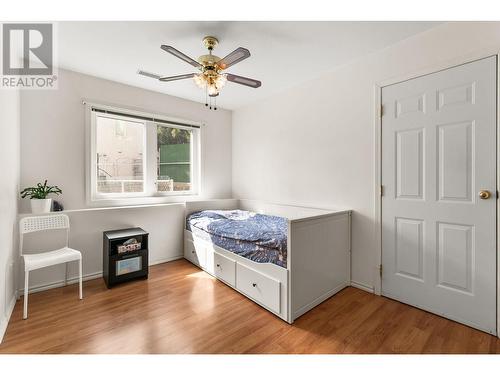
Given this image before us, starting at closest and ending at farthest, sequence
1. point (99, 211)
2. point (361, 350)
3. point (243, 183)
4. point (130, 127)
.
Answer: point (361, 350), point (99, 211), point (130, 127), point (243, 183)

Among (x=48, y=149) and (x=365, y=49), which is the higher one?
(x=365, y=49)

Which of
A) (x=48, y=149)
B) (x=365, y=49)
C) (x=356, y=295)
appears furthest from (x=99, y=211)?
(x=365, y=49)

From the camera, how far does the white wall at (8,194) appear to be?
1769 mm

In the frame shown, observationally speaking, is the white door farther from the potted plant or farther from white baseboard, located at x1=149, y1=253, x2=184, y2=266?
the potted plant

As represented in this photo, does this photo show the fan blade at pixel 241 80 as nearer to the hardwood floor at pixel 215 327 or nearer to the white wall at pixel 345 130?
the white wall at pixel 345 130

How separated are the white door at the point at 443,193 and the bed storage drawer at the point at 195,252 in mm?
2064

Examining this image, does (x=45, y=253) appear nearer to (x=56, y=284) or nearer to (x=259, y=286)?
(x=56, y=284)

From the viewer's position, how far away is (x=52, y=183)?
8.67 feet

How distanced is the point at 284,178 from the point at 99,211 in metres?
2.39

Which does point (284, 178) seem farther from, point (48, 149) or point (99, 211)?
point (48, 149)

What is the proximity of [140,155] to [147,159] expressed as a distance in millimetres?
116

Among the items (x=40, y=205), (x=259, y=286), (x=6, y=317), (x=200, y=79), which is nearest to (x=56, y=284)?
(x=6, y=317)

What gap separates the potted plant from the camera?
239 centimetres

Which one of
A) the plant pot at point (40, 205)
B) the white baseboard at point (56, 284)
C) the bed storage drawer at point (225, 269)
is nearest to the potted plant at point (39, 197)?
the plant pot at point (40, 205)
